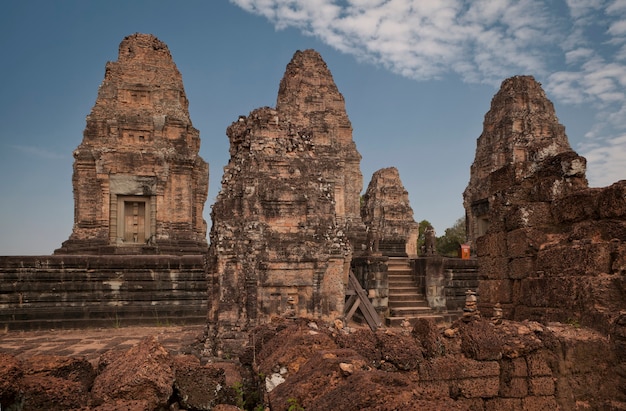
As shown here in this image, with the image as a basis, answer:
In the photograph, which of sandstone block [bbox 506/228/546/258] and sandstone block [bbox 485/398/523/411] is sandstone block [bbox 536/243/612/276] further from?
sandstone block [bbox 485/398/523/411]

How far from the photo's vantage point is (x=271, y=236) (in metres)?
8.59

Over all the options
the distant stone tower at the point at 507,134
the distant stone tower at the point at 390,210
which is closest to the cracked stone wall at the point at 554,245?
the distant stone tower at the point at 507,134

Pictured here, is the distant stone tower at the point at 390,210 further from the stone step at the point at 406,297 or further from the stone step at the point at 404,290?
the stone step at the point at 406,297

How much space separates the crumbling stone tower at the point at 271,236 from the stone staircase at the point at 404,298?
5.42 meters

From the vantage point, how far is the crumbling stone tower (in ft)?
27.7

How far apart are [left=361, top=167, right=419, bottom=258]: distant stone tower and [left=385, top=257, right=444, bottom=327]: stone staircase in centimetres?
1165

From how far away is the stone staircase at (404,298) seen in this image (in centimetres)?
1398

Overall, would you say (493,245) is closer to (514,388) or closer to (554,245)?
(554,245)

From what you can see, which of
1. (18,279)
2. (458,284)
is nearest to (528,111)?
(458,284)

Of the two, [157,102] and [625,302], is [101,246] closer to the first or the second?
[157,102]

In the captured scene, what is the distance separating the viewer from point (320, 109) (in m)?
24.7

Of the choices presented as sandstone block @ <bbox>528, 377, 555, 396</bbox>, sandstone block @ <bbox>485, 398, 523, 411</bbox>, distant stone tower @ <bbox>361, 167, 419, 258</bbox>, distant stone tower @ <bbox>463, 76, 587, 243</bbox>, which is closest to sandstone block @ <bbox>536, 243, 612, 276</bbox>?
sandstone block @ <bbox>528, 377, 555, 396</bbox>

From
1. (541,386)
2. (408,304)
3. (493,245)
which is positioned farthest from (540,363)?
(408,304)

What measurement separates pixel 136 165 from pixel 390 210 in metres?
16.6
